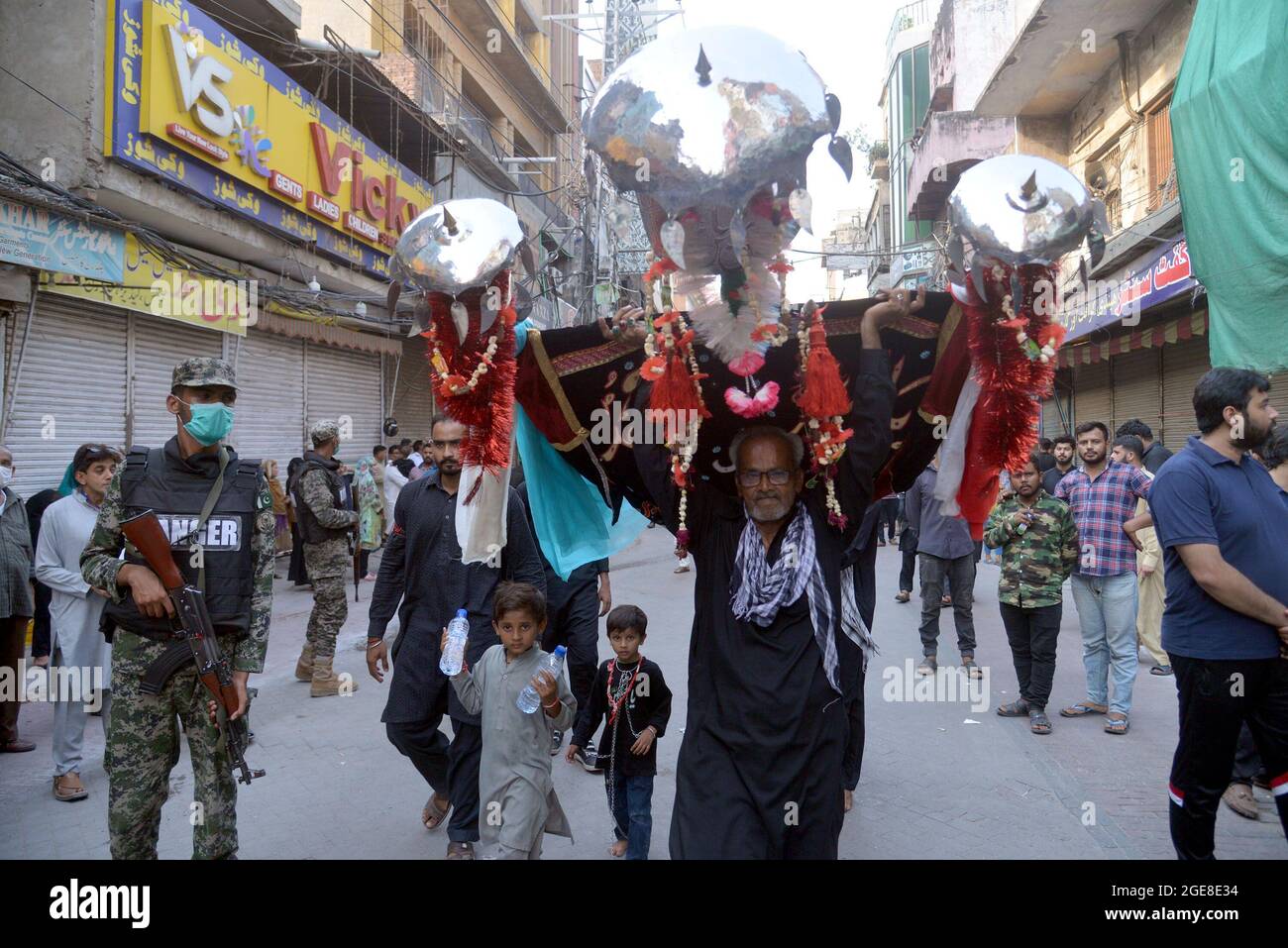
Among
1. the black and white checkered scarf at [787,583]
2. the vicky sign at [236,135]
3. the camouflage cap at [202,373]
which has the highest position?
the vicky sign at [236,135]

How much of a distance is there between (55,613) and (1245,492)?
602 centimetres

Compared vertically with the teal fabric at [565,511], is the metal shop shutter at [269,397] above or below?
above

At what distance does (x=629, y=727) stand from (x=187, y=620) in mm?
1845

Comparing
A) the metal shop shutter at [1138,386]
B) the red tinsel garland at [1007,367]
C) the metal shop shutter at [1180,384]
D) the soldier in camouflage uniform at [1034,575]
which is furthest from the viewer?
the metal shop shutter at [1138,386]

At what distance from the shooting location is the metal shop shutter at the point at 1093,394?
14.8 m

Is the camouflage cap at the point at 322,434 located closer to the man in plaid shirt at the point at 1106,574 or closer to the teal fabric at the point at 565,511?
the teal fabric at the point at 565,511

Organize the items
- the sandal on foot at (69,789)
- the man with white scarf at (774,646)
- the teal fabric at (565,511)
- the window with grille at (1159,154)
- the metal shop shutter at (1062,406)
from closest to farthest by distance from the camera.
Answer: the man with white scarf at (774,646), the teal fabric at (565,511), the sandal on foot at (69,789), the window with grille at (1159,154), the metal shop shutter at (1062,406)

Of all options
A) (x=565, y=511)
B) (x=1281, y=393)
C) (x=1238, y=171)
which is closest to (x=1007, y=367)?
(x=565, y=511)

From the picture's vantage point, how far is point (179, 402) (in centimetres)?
344

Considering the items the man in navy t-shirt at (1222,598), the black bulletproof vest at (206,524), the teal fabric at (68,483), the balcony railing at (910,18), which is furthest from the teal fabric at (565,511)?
the balcony railing at (910,18)

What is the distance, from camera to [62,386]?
895 cm

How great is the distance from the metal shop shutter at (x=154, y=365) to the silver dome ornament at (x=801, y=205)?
967cm

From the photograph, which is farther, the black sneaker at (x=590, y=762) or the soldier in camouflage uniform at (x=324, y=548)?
the soldier in camouflage uniform at (x=324, y=548)
